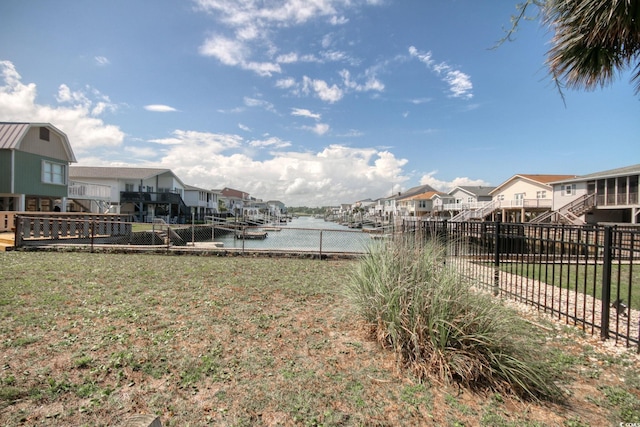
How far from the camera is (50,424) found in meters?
2.20

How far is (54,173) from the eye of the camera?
2058 centimetres

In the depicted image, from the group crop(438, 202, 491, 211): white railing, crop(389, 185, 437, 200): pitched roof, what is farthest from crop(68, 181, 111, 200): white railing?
crop(389, 185, 437, 200): pitched roof

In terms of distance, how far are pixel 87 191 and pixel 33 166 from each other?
244 inches

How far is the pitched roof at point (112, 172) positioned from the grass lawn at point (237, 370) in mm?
38734

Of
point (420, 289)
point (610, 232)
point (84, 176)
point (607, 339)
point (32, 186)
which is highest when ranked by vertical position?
point (84, 176)

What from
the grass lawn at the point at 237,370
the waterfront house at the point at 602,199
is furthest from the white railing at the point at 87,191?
the waterfront house at the point at 602,199

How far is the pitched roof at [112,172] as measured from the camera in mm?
37259

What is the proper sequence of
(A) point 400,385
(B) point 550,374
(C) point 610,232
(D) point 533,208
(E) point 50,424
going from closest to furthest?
(E) point 50,424 → (A) point 400,385 → (B) point 550,374 → (C) point 610,232 → (D) point 533,208

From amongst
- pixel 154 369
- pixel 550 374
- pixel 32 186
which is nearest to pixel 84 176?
pixel 32 186

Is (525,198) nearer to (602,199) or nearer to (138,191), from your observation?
(602,199)

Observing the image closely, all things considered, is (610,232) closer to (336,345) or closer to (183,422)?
(336,345)

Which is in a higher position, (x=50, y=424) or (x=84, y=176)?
(x=84, y=176)

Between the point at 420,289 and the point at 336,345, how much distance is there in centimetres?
122

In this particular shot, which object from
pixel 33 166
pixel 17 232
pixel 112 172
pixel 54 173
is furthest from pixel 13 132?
pixel 112 172
